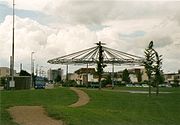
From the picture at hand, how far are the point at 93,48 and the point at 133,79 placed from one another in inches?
4644

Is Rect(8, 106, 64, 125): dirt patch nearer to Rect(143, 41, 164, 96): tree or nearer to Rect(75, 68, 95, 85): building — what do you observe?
Rect(143, 41, 164, 96): tree

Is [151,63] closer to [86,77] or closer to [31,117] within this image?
[31,117]

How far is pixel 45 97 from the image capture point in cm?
3972

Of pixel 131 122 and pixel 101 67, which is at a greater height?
pixel 101 67

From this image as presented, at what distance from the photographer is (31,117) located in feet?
58.9

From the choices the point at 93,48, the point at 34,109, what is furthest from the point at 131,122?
the point at 93,48

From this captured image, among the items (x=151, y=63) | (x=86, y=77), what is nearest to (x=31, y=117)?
(x=151, y=63)

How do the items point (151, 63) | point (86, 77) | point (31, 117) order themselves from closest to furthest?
point (31, 117), point (151, 63), point (86, 77)

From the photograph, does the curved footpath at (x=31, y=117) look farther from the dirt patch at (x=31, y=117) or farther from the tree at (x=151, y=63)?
the tree at (x=151, y=63)

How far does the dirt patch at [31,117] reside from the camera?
54.9ft

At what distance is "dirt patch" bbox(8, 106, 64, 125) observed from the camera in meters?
16.7

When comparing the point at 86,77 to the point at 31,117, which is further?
the point at 86,77

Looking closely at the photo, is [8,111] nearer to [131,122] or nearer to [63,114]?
[63,114]

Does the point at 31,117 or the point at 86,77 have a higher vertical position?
the point at 86,77
